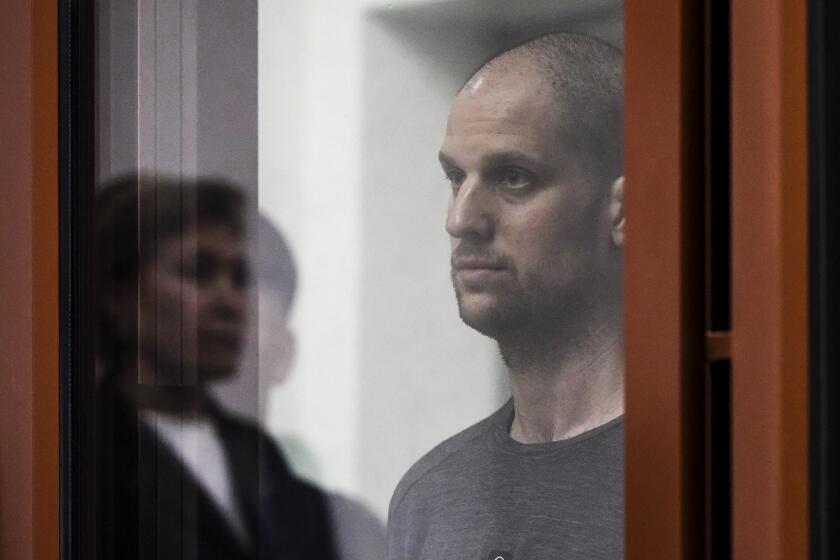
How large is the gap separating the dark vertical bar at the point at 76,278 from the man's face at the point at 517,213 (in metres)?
0.52

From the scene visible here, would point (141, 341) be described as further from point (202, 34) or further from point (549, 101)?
point (549, 101)

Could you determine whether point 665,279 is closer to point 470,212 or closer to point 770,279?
point 770,279

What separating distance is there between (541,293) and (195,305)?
420 millimetres

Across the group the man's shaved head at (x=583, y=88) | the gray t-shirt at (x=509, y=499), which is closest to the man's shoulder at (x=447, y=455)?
the gray t-shirt at (x=509, y=499)

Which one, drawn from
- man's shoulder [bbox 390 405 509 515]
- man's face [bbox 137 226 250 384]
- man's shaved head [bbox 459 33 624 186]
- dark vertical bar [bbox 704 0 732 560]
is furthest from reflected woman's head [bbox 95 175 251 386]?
dark vertical bar [bbox 704 0 732 560]

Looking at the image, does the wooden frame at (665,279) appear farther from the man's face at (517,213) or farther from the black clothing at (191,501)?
the black clothing at (191,501)

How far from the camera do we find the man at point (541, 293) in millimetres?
806

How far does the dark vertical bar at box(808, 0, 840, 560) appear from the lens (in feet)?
2.16

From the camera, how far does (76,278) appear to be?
1.25 m

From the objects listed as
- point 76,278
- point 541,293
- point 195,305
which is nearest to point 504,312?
point 541,293

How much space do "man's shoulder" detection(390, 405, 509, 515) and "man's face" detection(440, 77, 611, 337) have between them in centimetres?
8

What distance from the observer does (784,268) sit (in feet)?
2.22

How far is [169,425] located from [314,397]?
22 centimetres

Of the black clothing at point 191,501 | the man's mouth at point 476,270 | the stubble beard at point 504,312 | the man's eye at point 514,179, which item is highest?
the man's eye at point 514,179
